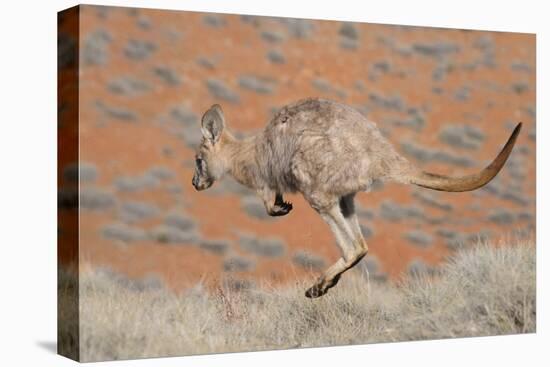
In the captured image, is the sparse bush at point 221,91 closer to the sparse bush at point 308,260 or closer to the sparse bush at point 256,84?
the sparse bush at point 256,84

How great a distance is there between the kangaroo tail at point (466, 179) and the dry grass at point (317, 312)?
4.01 ft

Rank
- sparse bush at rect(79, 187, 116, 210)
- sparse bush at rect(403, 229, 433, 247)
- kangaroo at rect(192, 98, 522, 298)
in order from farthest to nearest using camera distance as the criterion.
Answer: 1. sparse bush at rect(403, 229, 433, 247)
2. kangaroo at rect(192, 98, 522, 298)
3. sparse bush at rect(79, 187, 116, 210)

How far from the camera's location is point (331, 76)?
1142cm

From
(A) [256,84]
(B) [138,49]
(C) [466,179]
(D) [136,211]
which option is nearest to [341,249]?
(C) [466,179]

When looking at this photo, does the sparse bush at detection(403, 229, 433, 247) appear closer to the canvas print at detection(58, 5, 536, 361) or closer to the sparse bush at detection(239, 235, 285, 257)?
the canvas print at detection(58, 5, 536, 361)

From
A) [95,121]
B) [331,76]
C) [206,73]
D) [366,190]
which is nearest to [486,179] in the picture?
[366,190]

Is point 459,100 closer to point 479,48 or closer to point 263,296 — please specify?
point 479,48

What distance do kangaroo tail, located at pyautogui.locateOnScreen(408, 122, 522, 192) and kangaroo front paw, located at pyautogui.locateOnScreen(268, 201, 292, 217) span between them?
1.32 meters

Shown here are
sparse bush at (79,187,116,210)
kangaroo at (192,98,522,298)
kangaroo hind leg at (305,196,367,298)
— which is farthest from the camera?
kangaroo hind leg at (305,196,367,298)

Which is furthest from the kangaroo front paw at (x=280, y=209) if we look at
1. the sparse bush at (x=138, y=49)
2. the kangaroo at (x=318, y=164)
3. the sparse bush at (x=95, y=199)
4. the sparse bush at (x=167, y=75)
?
the sparse bush at (x=138, y=49)

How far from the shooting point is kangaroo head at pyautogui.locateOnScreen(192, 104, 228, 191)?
10.8 meters

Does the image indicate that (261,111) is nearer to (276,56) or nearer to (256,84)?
(256,84)

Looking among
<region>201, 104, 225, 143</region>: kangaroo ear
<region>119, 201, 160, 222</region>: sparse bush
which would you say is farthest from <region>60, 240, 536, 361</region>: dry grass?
<region>201, 104, 225, 143</region>: kangaroo ear

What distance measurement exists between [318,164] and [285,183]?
1.31 ft
